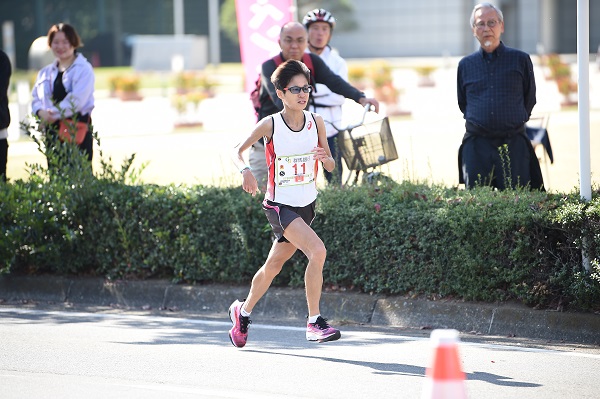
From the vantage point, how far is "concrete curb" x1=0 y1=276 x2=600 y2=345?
6809mm

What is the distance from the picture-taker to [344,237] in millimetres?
7664

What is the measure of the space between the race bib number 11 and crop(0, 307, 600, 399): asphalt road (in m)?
1.12

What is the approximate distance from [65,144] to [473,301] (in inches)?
154

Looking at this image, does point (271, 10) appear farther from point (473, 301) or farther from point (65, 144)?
point (473, 301)

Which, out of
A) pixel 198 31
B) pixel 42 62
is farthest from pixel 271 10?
pixel 198 31

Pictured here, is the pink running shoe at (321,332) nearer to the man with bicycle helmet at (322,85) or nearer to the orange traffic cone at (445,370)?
the orange traffic cone at (445,370)

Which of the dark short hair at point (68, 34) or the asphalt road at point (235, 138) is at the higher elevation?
the dark short hair at point (68, 34)

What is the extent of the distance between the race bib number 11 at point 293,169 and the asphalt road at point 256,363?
1125 millimetres

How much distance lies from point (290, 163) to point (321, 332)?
1114 millimetres

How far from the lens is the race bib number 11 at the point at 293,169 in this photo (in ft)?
21.0

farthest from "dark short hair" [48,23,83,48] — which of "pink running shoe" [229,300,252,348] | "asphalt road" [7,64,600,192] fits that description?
"pink running shoe" [229,300,252,348]

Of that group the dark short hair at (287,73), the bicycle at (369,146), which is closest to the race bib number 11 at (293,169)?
the dark short hair at (287,73)

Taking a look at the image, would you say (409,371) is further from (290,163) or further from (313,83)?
(313,83)

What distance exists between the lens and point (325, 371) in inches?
233
